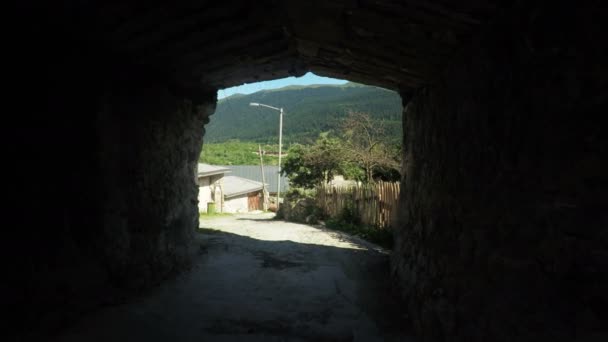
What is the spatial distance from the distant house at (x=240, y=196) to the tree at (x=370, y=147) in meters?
11.5

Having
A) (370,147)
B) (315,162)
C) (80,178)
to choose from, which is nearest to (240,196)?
(315,162)

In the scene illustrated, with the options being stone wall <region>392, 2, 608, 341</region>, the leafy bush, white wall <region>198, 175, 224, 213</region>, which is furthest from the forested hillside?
stone wall <region>392, 2, 608, 341</region>

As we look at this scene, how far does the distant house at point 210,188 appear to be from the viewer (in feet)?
63.9

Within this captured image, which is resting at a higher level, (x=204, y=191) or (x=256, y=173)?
(x=256, y=173)

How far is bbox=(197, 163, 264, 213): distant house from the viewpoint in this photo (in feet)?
64.3

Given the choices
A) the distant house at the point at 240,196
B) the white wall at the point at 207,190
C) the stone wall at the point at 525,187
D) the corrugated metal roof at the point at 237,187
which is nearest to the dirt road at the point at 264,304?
the stone wall at the point at 525,187

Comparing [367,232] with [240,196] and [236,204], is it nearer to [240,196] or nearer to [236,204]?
[236,204]

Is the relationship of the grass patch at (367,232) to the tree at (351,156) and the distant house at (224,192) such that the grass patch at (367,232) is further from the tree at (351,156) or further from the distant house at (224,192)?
the distant house at (224,192)

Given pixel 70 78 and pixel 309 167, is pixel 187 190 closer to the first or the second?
pixel 70 78

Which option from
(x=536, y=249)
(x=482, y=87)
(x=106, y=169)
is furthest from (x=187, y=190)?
(x=536, y=249)

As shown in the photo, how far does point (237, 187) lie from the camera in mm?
24406

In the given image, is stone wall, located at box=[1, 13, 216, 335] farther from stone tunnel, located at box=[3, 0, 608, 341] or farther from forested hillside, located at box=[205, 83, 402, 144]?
forested hillside, located at box=[205, 83, 402, 144]

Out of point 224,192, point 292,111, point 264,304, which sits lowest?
point 264,304

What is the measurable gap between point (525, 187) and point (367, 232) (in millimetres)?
5986
